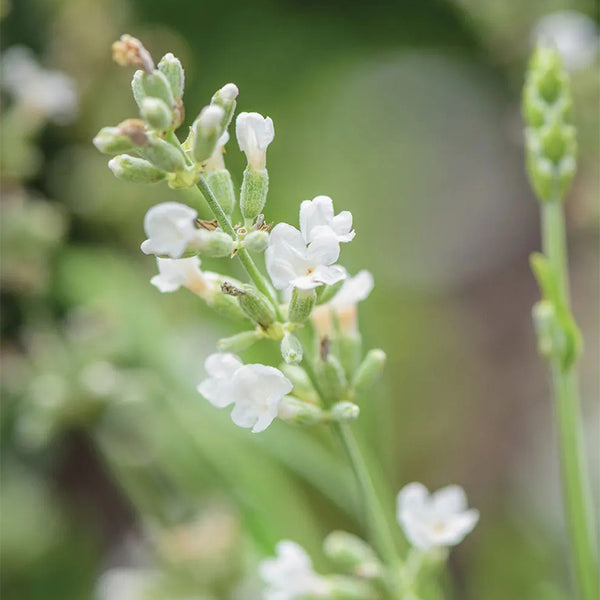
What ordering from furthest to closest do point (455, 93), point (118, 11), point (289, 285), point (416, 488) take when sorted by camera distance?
1. point (455, 93)
2. point (118, 11)
3. point (416, 488)
4. point (289, 285)

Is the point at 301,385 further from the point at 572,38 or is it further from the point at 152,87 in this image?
the point at 572,38

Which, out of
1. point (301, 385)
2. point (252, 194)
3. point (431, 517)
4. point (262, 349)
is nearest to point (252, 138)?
point (252, 194)

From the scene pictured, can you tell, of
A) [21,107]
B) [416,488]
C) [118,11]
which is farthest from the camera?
[118,11]

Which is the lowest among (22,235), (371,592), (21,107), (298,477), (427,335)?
(371,592)

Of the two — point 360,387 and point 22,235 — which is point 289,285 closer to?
point 360,387

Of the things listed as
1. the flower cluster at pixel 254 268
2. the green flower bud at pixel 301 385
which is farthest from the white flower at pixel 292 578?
the green flower bud at pixel 301 385

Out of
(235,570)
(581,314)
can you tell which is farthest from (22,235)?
(581,314)

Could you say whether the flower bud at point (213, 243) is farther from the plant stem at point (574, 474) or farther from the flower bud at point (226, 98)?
the plant stem at point (574, 474)
